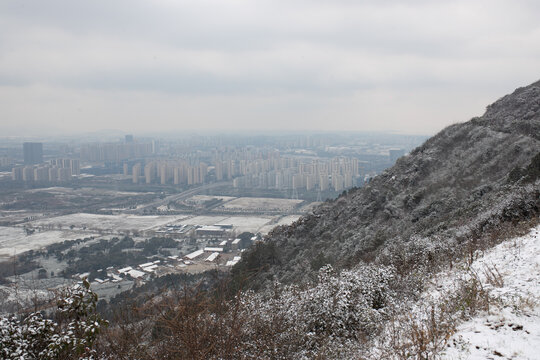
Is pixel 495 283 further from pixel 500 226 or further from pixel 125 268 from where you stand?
pixel 125 268

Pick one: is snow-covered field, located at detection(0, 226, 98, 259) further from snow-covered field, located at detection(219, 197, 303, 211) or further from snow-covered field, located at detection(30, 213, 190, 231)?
snow-covered field, located at detection(219, 197, 303, 211)

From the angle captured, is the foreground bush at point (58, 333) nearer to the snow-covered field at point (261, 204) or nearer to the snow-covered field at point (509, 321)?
the snow-covered field at point (509, 321)

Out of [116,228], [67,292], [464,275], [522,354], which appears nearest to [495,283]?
[464,275]

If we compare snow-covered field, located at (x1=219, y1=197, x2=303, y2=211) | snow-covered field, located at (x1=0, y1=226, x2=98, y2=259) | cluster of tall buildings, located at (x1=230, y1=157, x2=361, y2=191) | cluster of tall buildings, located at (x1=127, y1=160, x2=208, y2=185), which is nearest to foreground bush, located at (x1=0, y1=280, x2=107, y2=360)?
snow-covered field, located at (x1=0, y1=226, x2=98, y2=259)

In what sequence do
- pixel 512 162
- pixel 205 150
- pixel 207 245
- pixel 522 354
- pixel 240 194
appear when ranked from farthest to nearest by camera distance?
pixel 205 150 → pixel 240 194 → pixel 207 245 → pixel 512 162 → pixel 522 354

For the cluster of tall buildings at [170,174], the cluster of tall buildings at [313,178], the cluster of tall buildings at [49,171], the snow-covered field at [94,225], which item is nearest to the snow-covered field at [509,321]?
the snow-covered field at [94,225]

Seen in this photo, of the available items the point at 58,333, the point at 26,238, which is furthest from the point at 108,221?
the point at 58,333

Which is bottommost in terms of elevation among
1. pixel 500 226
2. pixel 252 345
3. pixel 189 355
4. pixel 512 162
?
pixel 252 345
